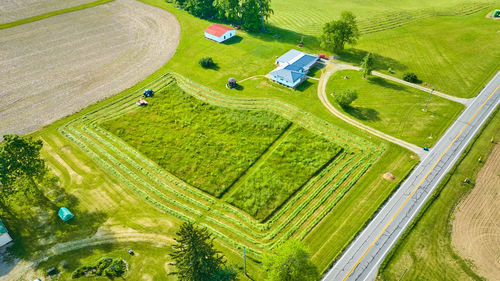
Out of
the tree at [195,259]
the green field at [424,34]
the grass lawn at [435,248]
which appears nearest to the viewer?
the tree at [195,259]

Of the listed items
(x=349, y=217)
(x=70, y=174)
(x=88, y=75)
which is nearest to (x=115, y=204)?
(x=70, y=174)

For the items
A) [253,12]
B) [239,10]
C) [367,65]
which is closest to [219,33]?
[239,10]

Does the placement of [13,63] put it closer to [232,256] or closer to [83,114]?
[83,114]

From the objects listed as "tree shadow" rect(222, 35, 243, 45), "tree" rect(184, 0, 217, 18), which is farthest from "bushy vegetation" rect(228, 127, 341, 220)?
"tree" rect(184, 0, 217, 18)

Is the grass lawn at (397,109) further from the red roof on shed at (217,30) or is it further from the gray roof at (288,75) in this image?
the red roof on shed at (217,30)

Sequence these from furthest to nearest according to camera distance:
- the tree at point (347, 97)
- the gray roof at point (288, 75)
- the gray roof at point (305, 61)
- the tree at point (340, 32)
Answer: the tree at point (340, 32), the gray roof at point (305, 61), the gray roof at point (288, 75), the tree at point (347, 97)

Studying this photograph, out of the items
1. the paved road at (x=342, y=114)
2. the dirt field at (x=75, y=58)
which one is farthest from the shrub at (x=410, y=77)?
the dirt field at (x=75, y=58)
